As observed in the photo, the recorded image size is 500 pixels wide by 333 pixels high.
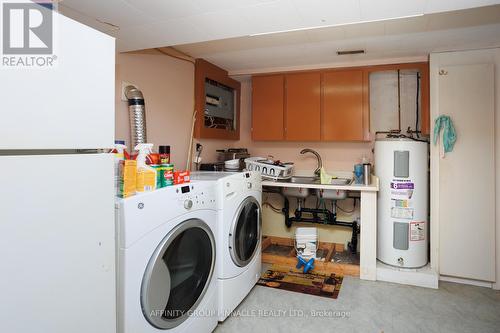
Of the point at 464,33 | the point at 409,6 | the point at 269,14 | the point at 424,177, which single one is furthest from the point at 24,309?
the point at 464,33

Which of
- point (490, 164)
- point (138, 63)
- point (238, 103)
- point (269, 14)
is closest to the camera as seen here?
point (269, 14)

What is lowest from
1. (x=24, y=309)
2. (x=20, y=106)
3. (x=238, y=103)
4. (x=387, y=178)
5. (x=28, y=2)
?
(x=24, y=309)

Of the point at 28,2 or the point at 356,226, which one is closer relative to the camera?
the point at 28,2

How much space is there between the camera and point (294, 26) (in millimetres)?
1943

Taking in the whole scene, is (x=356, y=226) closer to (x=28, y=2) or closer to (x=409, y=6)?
(x=409, y=6)

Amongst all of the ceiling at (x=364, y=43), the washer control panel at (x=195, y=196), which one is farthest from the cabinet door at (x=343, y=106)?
the washer control panel at (x=195, y=196)

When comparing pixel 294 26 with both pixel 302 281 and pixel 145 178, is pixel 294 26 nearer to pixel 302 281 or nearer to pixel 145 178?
pixel 145 178

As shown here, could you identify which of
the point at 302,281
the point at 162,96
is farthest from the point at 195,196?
the point at 302,281

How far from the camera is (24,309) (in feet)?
2.56

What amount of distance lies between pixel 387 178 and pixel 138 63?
2476 millimetres

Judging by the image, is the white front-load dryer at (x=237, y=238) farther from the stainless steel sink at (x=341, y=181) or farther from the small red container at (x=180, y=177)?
the stainless steel sink at (x=341, y=181)

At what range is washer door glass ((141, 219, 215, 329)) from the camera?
142 cm

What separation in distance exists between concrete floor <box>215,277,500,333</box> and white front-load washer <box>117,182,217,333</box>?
0.44 m

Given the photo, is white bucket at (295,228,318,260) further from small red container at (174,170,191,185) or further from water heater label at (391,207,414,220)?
small red container at (174,170,191,185)
